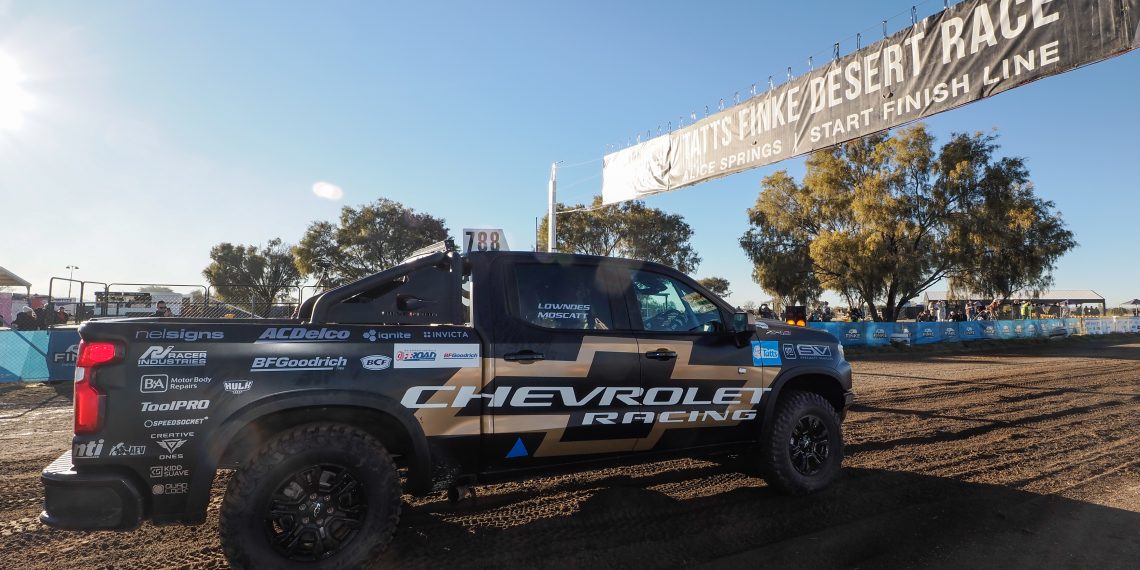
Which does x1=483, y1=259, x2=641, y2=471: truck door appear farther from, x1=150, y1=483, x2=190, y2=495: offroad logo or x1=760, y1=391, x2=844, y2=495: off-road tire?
x1=150, y1=483, x2=190, y2=495: offroad logo

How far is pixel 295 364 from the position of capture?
3145 millimetres

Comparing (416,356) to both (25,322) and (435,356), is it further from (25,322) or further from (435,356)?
(25,322)

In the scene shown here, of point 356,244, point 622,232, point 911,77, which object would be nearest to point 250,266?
point 356,244

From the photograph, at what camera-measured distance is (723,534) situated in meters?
3.91

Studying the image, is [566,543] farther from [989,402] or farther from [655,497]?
[989,402]

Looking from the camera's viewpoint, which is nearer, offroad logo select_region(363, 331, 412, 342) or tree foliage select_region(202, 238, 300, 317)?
Answer: offroad logo select_region(363, 331, 412, 342)

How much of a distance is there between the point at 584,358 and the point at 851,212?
29.3 meters

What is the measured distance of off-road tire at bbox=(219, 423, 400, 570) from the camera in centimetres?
296

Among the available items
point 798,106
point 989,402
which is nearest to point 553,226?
A: point 798,106

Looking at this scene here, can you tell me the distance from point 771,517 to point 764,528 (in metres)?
0.23

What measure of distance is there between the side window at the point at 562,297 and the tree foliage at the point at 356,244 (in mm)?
34344

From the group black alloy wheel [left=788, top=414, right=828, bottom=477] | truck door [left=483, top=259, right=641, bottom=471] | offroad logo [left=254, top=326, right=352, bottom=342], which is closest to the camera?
offroad logo [left=254, top=326, right=352, bottom=342]

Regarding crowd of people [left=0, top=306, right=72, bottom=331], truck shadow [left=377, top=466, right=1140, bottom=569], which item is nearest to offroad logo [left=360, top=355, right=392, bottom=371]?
truck shadow [left=377, top=466, right=1140, bottom=569]

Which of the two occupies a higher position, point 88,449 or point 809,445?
point 88,449
